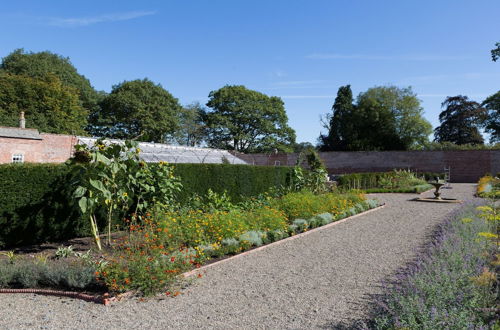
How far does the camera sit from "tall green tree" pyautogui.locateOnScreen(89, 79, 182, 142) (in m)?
33.3

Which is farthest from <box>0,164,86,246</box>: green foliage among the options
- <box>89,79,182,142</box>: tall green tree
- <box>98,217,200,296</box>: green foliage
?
<box>89,79,182,142</box>: tall green tree

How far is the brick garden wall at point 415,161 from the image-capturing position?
26172 millimetres

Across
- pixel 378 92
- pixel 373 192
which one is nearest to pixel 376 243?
pixel 373 192

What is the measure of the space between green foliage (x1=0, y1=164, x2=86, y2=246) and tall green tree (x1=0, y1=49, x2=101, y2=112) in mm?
30330

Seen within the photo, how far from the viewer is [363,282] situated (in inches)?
178

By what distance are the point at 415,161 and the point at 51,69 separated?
108ft

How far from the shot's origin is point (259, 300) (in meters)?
3.93

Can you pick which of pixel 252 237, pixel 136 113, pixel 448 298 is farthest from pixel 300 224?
pixel 136 113

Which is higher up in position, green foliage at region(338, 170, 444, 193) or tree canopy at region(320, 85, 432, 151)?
tree canopy at region(320, 85, 432, 151)

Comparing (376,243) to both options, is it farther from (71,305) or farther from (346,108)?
(346,108)

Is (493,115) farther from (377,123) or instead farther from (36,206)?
(36,206)

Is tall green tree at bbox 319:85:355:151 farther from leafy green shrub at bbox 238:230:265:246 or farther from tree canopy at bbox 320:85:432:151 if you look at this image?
leafy green shrub at bbox 238:230:265:246

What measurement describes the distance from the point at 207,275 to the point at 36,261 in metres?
2.38

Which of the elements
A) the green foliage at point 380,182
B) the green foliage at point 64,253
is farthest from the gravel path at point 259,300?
the green foliage at point 380,182
